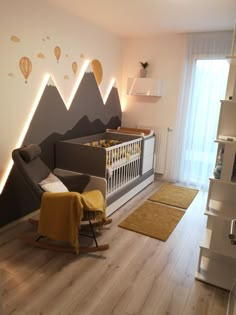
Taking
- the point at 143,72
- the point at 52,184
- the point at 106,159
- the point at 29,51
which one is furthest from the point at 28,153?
the point at 143,72

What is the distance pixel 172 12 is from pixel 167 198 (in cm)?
249

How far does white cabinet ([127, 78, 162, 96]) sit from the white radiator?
0.62m

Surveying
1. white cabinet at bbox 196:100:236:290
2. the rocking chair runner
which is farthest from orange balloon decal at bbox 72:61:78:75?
white cabinet at bbox 196:100:236:290

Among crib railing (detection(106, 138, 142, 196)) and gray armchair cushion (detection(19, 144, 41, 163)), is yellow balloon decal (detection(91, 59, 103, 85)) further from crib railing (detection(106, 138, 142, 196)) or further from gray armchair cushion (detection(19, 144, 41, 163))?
gray armchair cushion (detection(19, 144, 41, 163))

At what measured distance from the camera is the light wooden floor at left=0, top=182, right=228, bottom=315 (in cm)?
185

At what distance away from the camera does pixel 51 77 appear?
3.16 meters

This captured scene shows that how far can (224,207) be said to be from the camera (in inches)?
83.4

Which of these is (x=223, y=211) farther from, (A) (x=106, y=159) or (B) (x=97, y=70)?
(B) (x=97, y=70)

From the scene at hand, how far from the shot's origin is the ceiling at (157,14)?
2.73 metres

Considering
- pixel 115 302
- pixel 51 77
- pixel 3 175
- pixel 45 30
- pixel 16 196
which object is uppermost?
pixel 45 30

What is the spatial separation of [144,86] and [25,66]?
2202 millimetres

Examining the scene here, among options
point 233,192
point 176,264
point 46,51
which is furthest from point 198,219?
point 46,51

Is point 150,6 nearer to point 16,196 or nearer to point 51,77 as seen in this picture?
point 51,77

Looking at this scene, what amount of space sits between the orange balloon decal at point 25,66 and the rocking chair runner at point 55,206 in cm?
86
